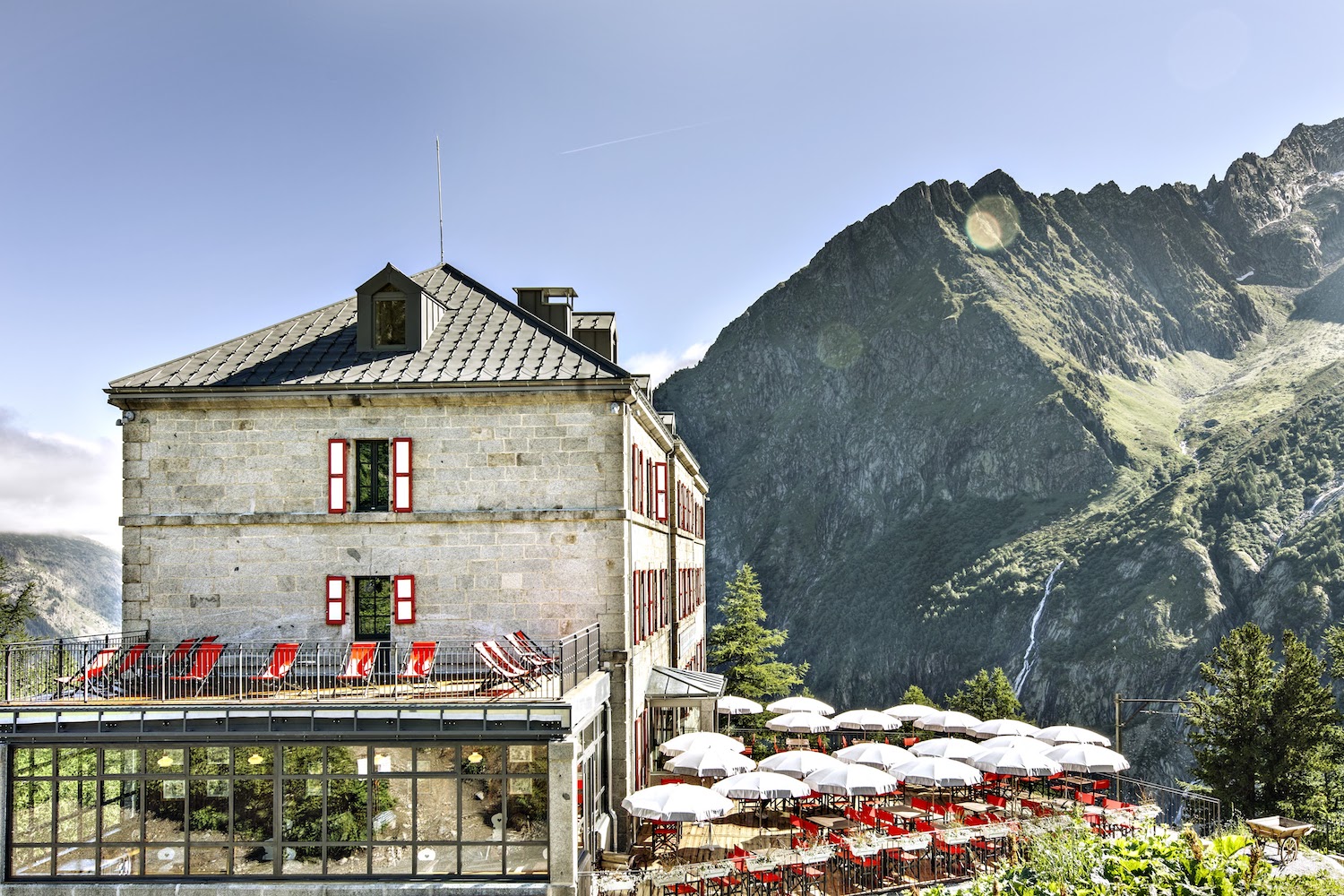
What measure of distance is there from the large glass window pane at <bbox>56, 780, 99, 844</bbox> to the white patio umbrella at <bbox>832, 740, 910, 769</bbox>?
54.8 feet

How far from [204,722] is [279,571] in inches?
166

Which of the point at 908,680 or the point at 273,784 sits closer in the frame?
the point at 273,784

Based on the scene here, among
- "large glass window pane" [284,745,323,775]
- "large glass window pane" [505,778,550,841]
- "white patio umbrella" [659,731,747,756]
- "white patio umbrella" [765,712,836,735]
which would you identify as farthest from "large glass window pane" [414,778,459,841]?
"white patio umbrella" [765,712,836,735]

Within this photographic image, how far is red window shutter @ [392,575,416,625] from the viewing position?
67.6ft

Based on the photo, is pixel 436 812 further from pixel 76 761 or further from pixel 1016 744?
pixel 1016 744

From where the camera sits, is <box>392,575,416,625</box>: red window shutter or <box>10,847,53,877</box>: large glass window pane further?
<box>392,575,416,625</box>: red window shutter

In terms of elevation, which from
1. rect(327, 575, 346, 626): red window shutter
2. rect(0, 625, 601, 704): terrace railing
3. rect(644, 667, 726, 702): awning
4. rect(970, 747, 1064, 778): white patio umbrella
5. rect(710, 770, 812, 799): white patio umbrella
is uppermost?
rect(327, 575, 346, 626): red window shutter

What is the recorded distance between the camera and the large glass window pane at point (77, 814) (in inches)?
697

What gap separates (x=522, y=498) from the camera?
68.7ft

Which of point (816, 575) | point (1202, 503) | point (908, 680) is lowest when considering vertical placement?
point (908, 680)

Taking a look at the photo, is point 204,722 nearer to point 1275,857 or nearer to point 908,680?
point 1275,857

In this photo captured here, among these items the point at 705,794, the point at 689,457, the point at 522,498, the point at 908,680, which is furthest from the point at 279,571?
the point at 908,680

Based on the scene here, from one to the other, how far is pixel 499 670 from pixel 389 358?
766 cm

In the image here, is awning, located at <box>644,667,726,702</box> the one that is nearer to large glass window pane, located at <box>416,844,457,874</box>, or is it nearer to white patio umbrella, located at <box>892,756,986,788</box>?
white patio umbrella, located at <box>892,756,986,788</box>
